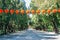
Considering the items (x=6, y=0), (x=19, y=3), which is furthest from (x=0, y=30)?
(x=6, y=0)

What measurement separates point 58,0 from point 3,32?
3904 cm

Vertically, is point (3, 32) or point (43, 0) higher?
point (43, 0)

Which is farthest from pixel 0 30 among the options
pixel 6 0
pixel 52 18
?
pixel 6 0

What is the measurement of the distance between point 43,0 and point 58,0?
4.46 m

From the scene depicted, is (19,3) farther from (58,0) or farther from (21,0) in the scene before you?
(58,0)

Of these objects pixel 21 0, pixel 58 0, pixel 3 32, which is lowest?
pixel 3 32

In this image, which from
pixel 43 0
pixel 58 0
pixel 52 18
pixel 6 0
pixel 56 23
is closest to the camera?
pixel 58 0

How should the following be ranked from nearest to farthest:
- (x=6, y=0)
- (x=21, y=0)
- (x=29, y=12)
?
(x=29, y=12) → (x=6, y=0) → (x=21, y=0)

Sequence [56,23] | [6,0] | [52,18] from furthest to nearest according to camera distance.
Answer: [56,23] → [52,18] → [6,0]

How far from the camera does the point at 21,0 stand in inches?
2525

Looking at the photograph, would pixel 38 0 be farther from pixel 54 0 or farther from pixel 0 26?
pixel 0 26

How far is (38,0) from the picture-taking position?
2719 centimetres

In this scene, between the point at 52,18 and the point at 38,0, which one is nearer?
the point at 38,0

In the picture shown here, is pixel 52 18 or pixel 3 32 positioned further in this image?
pixel 3 32
